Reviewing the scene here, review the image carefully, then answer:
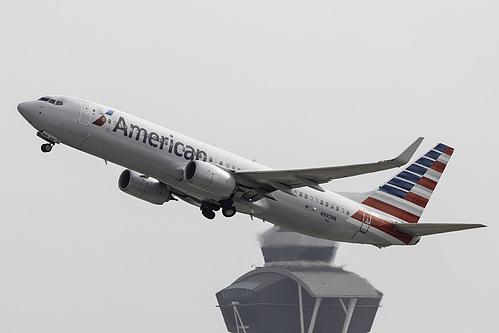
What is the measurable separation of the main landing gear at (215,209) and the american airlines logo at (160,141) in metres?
2.96

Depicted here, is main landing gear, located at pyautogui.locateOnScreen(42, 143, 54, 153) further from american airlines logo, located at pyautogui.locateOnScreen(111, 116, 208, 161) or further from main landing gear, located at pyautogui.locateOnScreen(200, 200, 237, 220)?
main landing gear, located at pyautogui.locateOnScreen(200, 200, 237, 220)

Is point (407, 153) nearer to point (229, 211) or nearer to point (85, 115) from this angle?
point (229, 211)

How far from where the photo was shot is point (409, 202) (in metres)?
54.3

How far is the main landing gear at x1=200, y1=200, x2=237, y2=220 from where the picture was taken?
1849 inches

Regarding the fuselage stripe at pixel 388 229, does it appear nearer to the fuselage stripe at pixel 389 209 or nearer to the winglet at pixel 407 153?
the fuselage stripe at pixel 389 209

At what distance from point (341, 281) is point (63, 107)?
7654cm

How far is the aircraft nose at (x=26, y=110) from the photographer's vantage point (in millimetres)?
43031

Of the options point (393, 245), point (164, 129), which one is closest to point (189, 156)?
point (164, 129)

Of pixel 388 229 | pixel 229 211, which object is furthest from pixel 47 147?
pixel 388 229

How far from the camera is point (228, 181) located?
45031 millimetres

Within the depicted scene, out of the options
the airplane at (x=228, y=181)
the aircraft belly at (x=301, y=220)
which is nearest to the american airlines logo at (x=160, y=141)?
the airplane at (x=228, y=181)

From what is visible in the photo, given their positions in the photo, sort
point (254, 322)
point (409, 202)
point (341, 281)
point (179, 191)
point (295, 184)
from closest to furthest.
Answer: point (295, 184), point (179, 191), point (409, 202), point (341, 281), point (254, 322)

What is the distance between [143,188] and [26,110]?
884 cm

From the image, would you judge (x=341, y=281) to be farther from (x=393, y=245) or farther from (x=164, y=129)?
(x=164, y=129)
